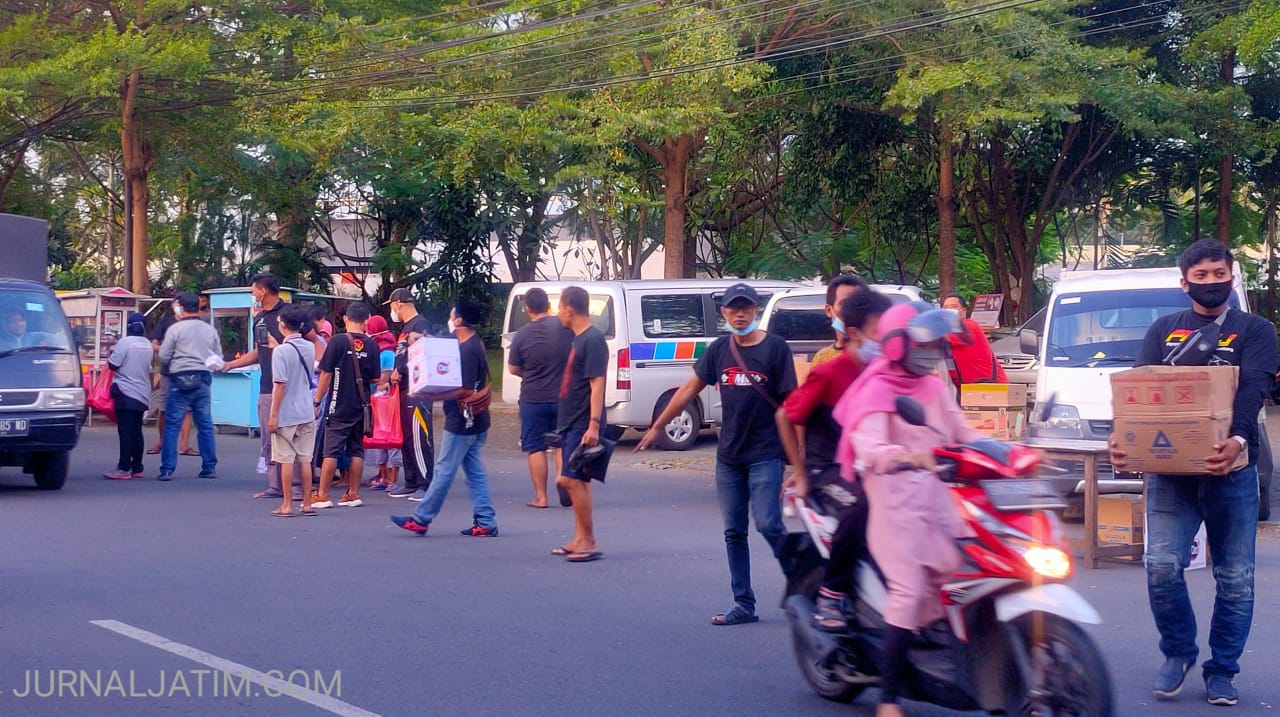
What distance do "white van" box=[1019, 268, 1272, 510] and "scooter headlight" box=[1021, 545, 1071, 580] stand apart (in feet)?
20.0

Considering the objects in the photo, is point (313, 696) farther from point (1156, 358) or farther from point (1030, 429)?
point (1030, 429)

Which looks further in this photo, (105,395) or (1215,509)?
(105,395)

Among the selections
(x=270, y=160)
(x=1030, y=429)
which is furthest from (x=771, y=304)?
(x=270, y=160)

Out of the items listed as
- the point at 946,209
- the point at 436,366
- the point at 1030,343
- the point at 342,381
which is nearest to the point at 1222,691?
the point at 436,366

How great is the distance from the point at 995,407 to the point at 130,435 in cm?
850

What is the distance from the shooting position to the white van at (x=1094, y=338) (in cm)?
1012

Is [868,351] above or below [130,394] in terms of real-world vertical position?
above

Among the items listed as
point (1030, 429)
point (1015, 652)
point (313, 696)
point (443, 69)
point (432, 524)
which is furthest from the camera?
point (443, 69)

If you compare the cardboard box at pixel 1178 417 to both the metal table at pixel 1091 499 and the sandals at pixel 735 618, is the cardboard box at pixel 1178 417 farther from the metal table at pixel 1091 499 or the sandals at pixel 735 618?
the metal table at pixel 1091 499

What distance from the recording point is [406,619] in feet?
22.5

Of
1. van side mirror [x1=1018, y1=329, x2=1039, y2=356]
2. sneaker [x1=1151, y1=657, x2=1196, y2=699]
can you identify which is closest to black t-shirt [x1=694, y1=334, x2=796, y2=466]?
→ sneaker [x1=1151, y1=657, x2=1196, y2=699]

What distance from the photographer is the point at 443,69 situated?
19922 millimetres

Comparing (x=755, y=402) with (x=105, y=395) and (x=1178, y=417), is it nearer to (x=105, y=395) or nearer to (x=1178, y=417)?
(x=1178, y=417)

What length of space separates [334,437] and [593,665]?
17.7 feet
